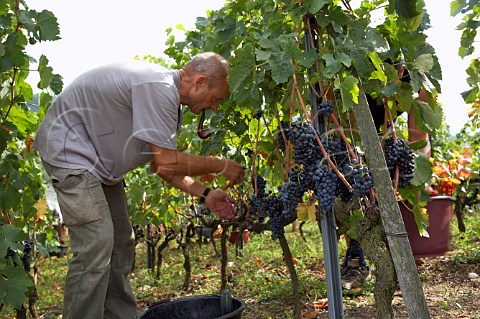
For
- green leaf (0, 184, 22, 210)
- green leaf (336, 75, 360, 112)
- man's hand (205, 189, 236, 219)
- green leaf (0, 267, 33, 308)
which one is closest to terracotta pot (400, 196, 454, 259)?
man's hand (205, 189, 236, 219)

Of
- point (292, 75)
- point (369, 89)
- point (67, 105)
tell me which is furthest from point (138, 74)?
point (369, 89)

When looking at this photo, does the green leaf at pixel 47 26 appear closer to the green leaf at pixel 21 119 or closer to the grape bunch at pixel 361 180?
the green leaf at pixel 21 119

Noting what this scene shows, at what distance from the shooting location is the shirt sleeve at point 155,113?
2.33 m

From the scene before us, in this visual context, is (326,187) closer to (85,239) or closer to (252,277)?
(85,239)

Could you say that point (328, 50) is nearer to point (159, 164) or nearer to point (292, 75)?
point (292, 75)

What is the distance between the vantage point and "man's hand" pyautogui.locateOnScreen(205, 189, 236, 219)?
2.57 meters

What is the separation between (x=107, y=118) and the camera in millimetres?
2525

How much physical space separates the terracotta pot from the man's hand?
3.87 ft

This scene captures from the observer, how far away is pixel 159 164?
2.42 meters

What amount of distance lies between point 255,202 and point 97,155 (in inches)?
32.6

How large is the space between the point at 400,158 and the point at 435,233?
49.9 inches

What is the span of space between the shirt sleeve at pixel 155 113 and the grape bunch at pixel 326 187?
67 centimetres

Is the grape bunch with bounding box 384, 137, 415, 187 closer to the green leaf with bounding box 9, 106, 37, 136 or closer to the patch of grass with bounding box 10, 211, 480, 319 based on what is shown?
the patch of grass with bounding box 10, 211, 480, 319

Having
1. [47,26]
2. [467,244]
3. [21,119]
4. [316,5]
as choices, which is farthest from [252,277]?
[316,5]
